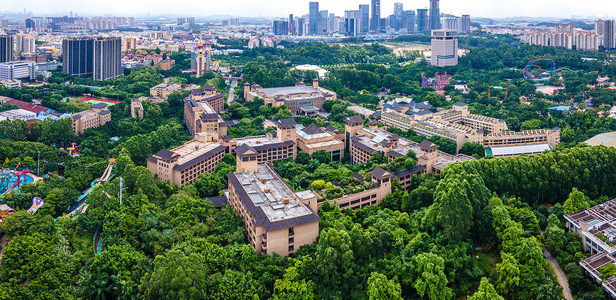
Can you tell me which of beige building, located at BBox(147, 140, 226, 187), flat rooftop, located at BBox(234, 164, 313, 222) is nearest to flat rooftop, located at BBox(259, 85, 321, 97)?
beige building, located at BBox(147, 140, 226, 187)

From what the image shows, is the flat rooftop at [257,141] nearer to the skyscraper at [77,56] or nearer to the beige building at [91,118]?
the beige building at [91,118]

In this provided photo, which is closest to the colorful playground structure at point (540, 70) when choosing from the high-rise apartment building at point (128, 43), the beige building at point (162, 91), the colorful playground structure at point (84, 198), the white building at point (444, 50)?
the white building at point (444, 50)

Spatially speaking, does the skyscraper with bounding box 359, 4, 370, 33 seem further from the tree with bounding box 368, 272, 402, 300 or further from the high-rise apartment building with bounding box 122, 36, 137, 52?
the tree with bounding box 368, 272, 402, 300

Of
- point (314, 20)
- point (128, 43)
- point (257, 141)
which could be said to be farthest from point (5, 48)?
point (314, 20)

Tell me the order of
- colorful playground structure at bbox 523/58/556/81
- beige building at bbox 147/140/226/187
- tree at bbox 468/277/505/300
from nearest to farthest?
1. tree at bbox 468/277/505/300
2. beige building at bbox 147/140/226/187
3. colorful playground structure at bbox 523/58/556/81

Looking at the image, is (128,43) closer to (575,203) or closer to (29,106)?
(29,106)

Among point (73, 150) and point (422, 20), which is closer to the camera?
point (73, 150)

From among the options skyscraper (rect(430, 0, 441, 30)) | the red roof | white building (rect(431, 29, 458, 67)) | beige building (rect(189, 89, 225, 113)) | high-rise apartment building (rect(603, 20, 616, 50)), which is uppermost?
skyscraper (rect(430, 0, 441, 30))

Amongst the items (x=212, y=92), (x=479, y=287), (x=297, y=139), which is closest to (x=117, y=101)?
(x=212, y=92)
